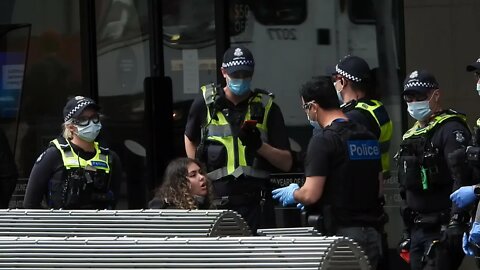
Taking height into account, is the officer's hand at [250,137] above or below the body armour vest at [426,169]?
above

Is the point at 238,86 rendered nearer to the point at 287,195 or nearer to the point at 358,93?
the point at 358,93

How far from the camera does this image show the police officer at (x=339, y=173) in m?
6.52

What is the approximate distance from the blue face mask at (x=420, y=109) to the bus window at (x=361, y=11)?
7.12 ft

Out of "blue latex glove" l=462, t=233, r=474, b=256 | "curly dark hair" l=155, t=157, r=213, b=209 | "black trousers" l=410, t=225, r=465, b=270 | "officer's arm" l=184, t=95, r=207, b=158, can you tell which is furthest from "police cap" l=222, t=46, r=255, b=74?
"blue latex glove" l=462, t=233, r=474, b=256

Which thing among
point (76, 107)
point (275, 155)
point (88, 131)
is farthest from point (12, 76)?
point (275, 155)

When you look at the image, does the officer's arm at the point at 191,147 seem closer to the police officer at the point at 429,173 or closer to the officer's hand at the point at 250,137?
the officer's hand at the point at 250,137

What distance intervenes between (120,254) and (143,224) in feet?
4.13

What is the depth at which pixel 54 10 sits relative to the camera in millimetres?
10953

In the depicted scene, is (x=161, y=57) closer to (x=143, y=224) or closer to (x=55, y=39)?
(x=55, y=39)

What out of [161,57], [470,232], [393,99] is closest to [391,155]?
[393,99]

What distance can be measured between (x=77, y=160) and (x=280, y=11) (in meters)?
2.77

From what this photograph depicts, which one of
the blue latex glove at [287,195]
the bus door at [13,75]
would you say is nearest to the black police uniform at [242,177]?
the blue latex glove at [287,195]

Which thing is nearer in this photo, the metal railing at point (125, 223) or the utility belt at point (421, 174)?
the metal railing at point (125, 223)

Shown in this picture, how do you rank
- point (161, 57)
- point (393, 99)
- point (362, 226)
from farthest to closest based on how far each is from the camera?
1. point (161, 57)
2. point (393, 99)
3. point (362, 226)
